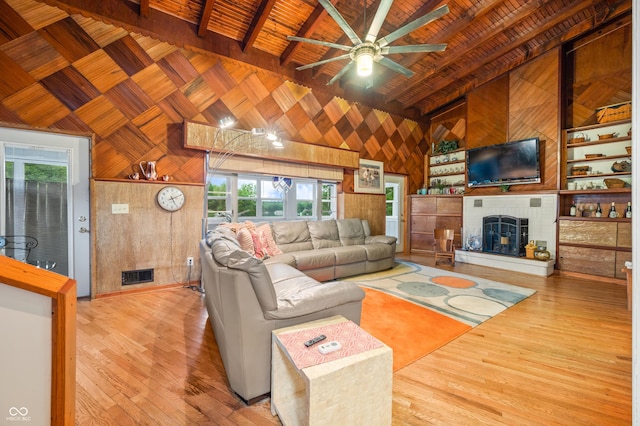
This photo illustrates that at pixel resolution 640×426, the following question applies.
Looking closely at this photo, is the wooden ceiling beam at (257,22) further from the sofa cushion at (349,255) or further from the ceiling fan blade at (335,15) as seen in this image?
the sofa cushion at (349,255)

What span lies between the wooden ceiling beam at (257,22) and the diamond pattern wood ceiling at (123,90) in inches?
13.7

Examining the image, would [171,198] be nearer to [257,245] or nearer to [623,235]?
[257,245]

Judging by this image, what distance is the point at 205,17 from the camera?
370cm

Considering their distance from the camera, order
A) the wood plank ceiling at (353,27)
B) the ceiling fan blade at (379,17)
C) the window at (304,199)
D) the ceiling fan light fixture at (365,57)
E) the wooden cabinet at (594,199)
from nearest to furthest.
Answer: the ceiling fan blade at (379,17) → the ceiling fan light fixture at (365,57) → the wood plank ceiling at (353,27) → the wooden cabinet at (594,199) → the window at (304,199)

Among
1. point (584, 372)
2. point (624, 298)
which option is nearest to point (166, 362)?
point (584, 372)

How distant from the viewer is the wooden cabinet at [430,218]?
6.34 meters

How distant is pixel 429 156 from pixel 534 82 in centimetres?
254

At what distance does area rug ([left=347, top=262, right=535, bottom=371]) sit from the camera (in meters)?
2.44

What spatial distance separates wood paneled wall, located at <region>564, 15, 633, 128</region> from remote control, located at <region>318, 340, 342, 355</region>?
6.13 metres

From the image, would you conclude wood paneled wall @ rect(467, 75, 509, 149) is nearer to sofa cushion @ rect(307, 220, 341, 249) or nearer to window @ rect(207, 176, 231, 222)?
sofa cushion @ rect(307, 220, 341, 249)

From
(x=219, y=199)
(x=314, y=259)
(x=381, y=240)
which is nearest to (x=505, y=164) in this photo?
(x=381, y=240)

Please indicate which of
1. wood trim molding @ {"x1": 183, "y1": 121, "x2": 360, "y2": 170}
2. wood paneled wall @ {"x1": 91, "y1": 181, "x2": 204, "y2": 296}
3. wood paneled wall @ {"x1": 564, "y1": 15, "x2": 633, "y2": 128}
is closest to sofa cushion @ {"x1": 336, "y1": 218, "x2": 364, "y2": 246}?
wood trim molding @ {"x1": 183, "y1": 121, "x2": 360, "y2": 170}

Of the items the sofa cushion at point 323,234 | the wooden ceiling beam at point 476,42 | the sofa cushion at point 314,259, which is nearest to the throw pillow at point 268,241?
the sofa cushion at point 314,259

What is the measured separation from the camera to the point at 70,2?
10.5ft
